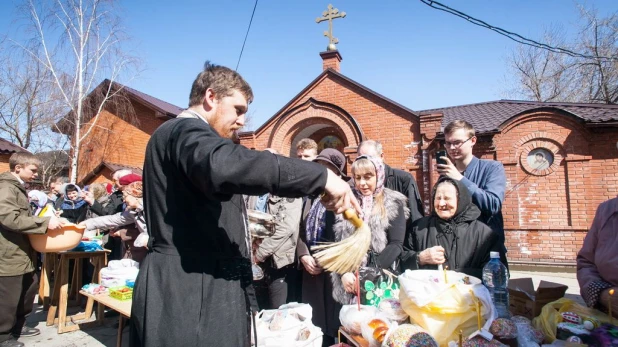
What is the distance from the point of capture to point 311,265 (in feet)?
10.6

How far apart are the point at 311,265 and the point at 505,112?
448 inches

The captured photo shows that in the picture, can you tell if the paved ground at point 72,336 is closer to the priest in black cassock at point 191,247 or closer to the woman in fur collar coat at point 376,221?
the woman in fur collar coat at point 376,221

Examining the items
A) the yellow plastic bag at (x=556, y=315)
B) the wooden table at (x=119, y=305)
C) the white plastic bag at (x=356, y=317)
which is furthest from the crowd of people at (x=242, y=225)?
the wooden table at (x=119, y=305)

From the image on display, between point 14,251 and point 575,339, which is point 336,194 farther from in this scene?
point 14,251

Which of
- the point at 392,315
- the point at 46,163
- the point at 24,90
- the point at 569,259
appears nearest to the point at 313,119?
the point at 569,259

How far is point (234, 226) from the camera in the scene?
160 cm

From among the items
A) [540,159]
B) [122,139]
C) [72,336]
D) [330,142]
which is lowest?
[72,336]

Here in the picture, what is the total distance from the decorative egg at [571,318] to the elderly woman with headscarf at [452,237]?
0.57 metres

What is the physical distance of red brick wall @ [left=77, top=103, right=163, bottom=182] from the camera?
1602 cm

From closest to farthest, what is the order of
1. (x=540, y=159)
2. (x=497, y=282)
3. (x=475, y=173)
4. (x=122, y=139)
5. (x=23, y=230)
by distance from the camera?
1. (x=497, y=282)
2. (x=475, y=173)
3. (x=23, y=230)
4. (x=540, y=159)
5. (x=122, y=139)

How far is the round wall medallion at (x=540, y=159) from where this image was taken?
31.4ft

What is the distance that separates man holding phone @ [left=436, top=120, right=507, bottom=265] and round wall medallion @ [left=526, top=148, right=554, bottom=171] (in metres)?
7.59

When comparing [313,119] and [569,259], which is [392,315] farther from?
[313,119]

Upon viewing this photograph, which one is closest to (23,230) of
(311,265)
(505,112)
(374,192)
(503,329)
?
(311,265)
